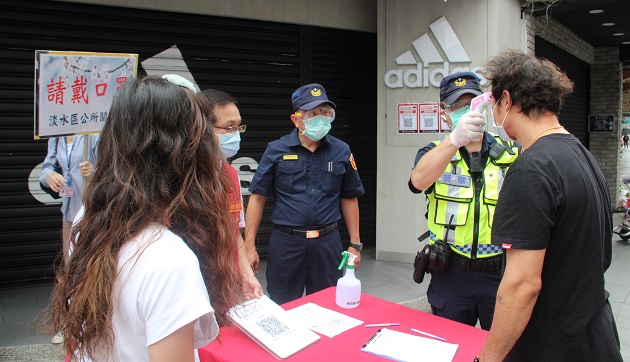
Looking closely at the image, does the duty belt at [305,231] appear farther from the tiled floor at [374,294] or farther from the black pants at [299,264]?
the tiled floor at [374,294]

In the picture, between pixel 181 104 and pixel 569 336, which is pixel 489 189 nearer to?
pixel 569 336

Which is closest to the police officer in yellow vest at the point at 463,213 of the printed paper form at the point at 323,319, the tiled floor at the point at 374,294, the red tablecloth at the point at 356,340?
the red tablecloth at the point at 356,340

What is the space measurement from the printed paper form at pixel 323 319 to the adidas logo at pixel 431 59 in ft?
14.0

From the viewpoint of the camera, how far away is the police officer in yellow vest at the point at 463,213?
8.02ft

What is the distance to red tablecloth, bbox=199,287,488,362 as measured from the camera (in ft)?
6.22

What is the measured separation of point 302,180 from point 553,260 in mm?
1974

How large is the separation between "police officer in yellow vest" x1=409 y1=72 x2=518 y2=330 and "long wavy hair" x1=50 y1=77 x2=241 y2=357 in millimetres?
1518

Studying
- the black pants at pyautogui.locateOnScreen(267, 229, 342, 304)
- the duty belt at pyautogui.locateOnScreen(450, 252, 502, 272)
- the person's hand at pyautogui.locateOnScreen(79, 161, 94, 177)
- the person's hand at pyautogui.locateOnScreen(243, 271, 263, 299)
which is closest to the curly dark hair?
the duty belt at pyautogui.locateOnScreen(450, 252, 502, 272)

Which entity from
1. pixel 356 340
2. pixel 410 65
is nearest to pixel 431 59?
pixel 410 65

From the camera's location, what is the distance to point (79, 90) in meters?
2.62

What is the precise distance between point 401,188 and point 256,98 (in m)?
2.27

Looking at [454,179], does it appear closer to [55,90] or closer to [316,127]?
[316,127]

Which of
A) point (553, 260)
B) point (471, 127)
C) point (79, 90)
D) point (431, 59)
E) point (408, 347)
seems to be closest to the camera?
point (553, 260)

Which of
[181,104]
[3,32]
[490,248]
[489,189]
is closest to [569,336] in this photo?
[490,248]
